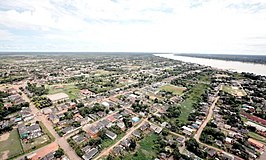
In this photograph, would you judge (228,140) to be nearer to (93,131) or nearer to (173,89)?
(93,131)

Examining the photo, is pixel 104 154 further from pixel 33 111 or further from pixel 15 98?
pixel 15 98

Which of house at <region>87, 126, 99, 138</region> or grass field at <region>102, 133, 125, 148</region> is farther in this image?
house at <region>87, 126, 99, 138</region>

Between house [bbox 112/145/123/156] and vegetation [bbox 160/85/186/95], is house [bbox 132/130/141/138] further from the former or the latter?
vegetation [bbox 160/85/186/95]

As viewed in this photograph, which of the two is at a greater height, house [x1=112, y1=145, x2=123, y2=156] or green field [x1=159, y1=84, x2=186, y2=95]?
green field [x1=159, y1=84, x2=186, y2=95]

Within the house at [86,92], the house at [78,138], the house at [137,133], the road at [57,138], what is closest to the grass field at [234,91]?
the house at [137,133]

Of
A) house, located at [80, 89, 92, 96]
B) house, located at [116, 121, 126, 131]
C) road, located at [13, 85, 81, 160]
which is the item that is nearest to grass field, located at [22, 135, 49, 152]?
road, located at [13, 85, 81, 160]

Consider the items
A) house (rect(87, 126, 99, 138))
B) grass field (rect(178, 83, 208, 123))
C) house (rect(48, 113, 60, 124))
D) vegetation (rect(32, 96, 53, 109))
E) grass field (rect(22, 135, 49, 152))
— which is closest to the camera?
grass field (rect(22, 135, 49, 152))

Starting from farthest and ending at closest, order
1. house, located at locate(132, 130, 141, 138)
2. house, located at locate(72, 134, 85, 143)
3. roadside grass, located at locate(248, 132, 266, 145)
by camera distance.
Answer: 1. house, located at locate(132, 130, 141, 138)
2. roadside grass, located at locate(248, 132, 266, 145)
3. house, located at locate(72, 134, 85, 143)

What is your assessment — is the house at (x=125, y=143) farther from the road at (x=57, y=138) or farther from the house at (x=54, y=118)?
the house at (x=54, y=118)
